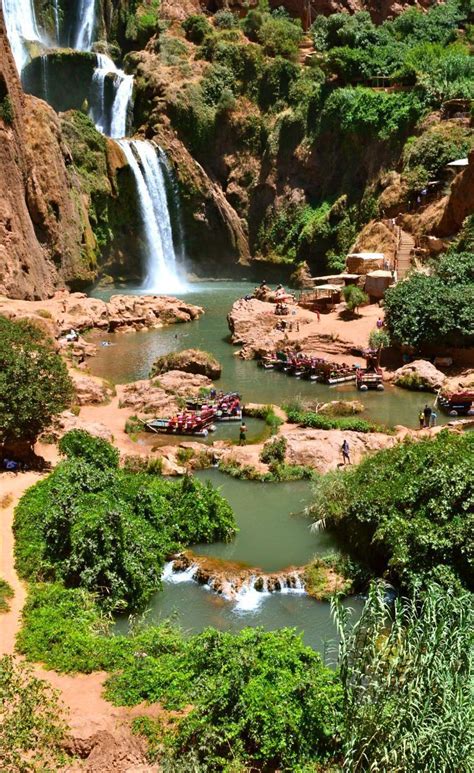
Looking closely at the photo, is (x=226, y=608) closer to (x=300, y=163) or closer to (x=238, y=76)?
(x=300, y=163)

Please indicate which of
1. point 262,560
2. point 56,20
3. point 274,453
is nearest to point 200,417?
point 274,453

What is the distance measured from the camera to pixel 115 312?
45.4 metres

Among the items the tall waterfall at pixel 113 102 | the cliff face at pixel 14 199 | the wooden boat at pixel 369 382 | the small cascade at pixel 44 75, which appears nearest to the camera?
the wooden boat at pixel 369 382

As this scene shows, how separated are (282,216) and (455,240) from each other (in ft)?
66.6

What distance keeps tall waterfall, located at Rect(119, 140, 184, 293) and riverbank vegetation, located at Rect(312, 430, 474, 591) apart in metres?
39.4

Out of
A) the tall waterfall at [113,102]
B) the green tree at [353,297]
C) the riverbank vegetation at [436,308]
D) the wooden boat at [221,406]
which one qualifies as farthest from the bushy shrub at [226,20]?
the wooden boat at [221,406]

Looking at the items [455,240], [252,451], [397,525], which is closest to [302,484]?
[252,451]

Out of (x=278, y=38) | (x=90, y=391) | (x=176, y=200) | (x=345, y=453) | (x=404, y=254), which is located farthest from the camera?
(x=278, y=38)

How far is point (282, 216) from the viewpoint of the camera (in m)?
60.2

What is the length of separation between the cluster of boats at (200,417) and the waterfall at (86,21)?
5043cm

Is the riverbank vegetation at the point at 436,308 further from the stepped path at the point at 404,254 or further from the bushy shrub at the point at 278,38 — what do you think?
the bushy shrub at the point at 278,38

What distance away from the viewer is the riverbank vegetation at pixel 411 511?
51.0 ft

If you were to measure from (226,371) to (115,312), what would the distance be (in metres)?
11.4

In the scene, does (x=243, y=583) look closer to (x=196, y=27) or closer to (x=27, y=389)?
(x=27, y=389)
